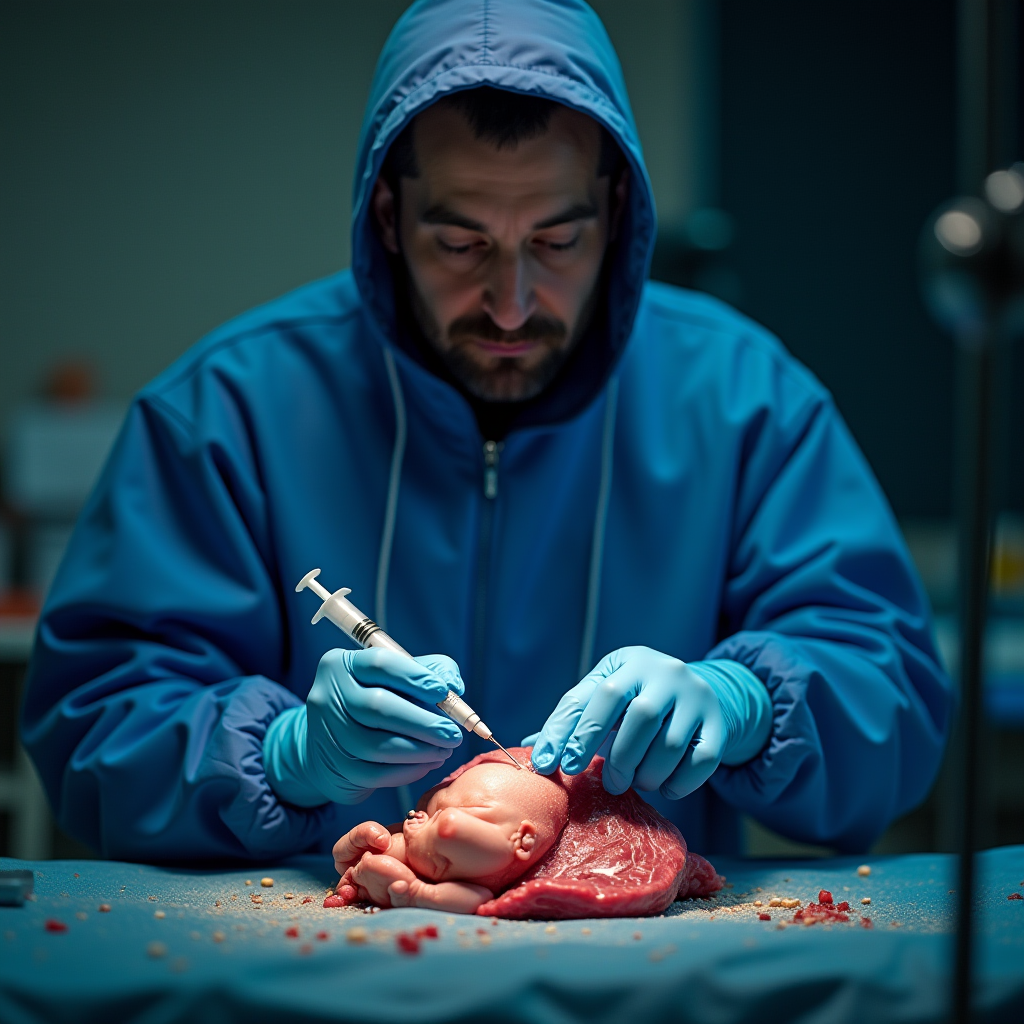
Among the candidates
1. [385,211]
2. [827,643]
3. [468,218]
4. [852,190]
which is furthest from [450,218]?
[852,190]

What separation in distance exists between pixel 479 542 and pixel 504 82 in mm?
684

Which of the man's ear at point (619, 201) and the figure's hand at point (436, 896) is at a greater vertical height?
the man's ear at point (619, 201)

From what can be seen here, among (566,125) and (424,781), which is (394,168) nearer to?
(566,125)

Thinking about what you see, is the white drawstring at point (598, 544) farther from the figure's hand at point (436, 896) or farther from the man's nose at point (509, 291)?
the figure's hand at point (436, 896)

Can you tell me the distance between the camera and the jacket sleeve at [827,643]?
4.99ft

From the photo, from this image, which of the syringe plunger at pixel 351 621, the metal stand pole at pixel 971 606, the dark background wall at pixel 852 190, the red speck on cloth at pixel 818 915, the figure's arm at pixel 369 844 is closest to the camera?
Result: the metal stand pole at pixel 971 606

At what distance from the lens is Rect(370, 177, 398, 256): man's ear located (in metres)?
1.83

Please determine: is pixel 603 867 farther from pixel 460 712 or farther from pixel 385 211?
pixel 385 211

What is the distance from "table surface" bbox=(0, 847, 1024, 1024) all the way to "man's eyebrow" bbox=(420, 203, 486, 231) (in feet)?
3.15

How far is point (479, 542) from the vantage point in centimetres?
176

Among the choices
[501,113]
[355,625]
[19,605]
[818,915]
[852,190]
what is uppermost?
[852,190]

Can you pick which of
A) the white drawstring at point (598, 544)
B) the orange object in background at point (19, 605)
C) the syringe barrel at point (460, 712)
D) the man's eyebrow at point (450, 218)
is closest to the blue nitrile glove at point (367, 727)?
the syringe barrel at point (460, 712)

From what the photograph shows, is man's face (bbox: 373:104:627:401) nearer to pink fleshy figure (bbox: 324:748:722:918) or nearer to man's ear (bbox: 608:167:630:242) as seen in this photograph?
man's ear (bbox: 608:167:630:242)

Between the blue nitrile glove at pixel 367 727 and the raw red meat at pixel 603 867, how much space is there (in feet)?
0.37
